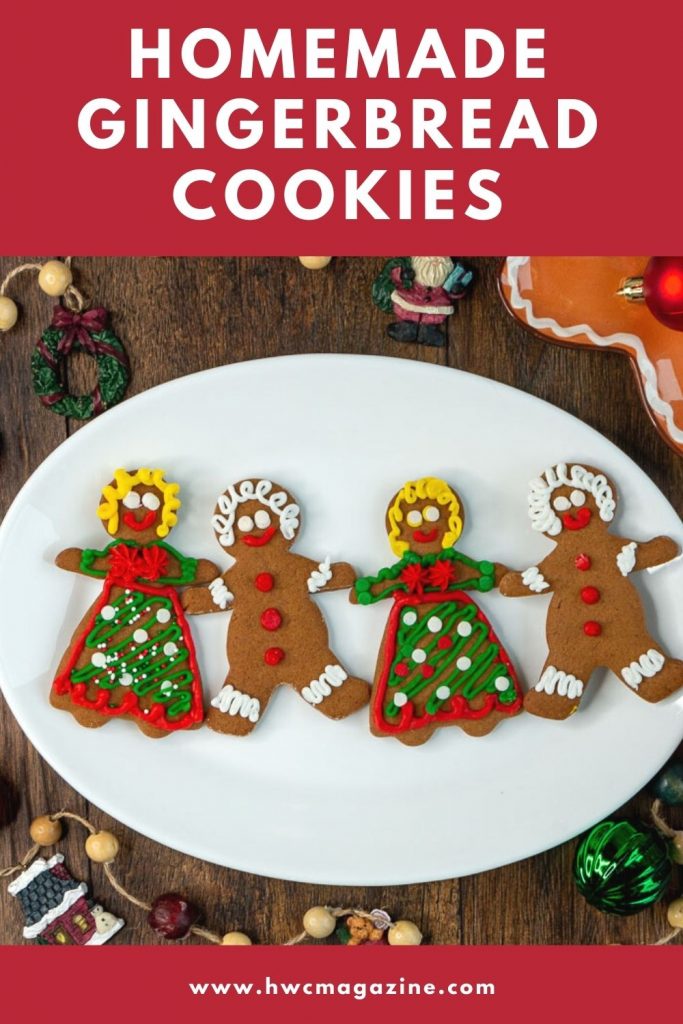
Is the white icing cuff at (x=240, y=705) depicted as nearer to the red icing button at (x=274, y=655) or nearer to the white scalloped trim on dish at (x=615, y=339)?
the red icing button at (x=274, y=655)

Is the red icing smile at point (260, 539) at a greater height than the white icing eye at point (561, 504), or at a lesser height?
lesser

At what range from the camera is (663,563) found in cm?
125

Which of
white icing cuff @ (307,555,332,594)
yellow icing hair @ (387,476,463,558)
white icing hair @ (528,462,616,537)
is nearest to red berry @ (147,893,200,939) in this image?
white icing cuff @ (307,555,332,594)

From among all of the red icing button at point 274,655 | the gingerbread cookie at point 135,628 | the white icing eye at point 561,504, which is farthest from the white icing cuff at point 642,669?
the gingerbread cookie at point 135,628

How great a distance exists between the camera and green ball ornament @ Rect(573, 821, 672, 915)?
1.20m

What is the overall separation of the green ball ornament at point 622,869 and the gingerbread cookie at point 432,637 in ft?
0.68

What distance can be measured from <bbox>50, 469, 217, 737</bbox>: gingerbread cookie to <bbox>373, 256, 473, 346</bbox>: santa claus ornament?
1.28 feet

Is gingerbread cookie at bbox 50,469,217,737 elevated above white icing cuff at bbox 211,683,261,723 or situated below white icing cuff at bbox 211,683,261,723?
above

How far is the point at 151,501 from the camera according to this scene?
1.25 m

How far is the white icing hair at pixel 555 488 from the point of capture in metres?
1.24

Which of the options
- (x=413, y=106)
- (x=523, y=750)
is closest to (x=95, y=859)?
(x=523, y=750)

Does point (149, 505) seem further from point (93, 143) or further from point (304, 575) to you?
point (93, 143)

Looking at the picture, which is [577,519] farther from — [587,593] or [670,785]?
[670,785]

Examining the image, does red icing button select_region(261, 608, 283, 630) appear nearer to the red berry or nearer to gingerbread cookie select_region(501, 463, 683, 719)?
gingerbread cookie select_region(501, 463, 683, 719)
